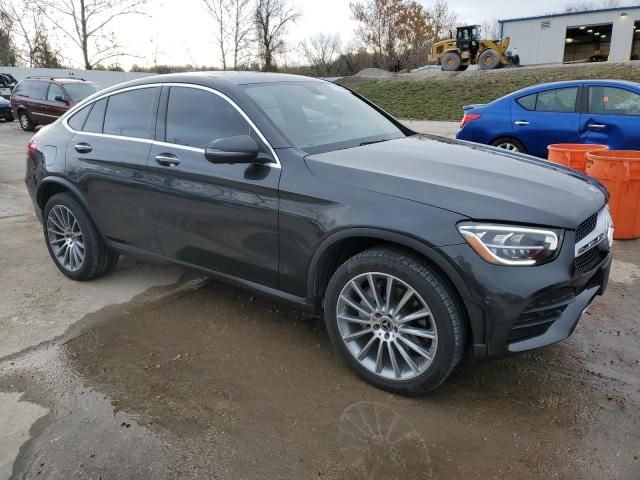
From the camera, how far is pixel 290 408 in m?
2.85

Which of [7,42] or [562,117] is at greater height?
[7,42]

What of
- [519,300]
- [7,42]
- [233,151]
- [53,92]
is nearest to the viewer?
[519,300]

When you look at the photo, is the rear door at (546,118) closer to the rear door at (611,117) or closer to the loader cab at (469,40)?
the rear door at (611,117)

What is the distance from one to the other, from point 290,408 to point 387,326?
0.68m

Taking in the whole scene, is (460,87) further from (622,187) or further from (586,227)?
(586,227)

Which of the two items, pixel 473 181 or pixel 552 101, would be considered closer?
pixel 473 181

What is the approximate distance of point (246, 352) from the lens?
11.3 ft

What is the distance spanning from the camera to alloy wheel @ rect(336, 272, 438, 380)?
9.04ft

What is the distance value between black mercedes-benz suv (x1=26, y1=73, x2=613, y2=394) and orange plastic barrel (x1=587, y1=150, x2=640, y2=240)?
2.27m

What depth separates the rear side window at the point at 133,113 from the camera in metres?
3.88

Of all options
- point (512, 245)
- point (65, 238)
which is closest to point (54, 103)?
point (65, 238)

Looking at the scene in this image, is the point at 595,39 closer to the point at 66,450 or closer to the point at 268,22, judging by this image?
the point at 268,22

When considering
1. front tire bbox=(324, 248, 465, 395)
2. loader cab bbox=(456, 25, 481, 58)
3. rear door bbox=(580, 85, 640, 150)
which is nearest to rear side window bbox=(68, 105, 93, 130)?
front tire bbox=(324, 248, 465, 395)

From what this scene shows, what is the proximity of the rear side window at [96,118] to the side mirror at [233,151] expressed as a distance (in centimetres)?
166
